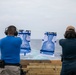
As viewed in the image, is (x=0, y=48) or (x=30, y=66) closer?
(x=0, y=48)

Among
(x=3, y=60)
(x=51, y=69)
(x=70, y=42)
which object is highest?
(x=70, y=42)

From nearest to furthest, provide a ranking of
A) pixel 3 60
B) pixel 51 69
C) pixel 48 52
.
Answer: pixel 3 60 → pixel 51 69 → pixel 48 52

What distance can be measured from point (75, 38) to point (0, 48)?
876 millimetres

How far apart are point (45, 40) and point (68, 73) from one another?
223cm

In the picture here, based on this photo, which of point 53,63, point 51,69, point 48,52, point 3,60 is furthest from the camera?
point 48,52

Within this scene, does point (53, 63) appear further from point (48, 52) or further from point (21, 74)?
point (21, 74)

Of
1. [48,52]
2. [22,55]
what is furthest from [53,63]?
[22,55]

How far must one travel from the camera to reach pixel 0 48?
3.12 metres

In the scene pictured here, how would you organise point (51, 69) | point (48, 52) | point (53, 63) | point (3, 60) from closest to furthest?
1. point (3, 60)
2. point (51, 69)
3. point (53, 63)
4. point (48, 52)

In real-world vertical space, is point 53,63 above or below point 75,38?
below

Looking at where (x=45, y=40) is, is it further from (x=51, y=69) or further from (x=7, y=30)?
(x=7, y=30)

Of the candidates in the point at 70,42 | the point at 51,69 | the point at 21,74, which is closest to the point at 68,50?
the point at 70,42

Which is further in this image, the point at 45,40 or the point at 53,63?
the point at 45,40

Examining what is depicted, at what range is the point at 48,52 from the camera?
520 centimetres
